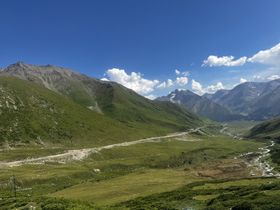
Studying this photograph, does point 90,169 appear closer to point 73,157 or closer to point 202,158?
point 73,157

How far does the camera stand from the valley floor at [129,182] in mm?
44128

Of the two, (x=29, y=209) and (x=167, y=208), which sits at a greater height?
(x=29, y=209)

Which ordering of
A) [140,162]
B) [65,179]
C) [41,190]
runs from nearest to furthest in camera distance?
1. [41,190]
2. [65,179]
3. [140,162]

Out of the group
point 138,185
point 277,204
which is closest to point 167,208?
point 277,204

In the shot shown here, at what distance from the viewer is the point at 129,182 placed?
10075cm

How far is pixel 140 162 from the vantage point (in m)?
170

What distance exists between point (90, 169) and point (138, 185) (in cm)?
5263

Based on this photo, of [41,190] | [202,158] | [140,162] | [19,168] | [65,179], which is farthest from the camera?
[202,158]

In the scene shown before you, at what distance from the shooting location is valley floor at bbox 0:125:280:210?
44128mm

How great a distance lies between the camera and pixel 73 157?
6900 inches

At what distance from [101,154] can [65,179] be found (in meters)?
74.9

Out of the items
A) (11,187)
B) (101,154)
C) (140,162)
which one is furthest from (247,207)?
(101,154)

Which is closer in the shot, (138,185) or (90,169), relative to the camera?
(138,185)

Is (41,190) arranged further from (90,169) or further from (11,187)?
(90,169)
